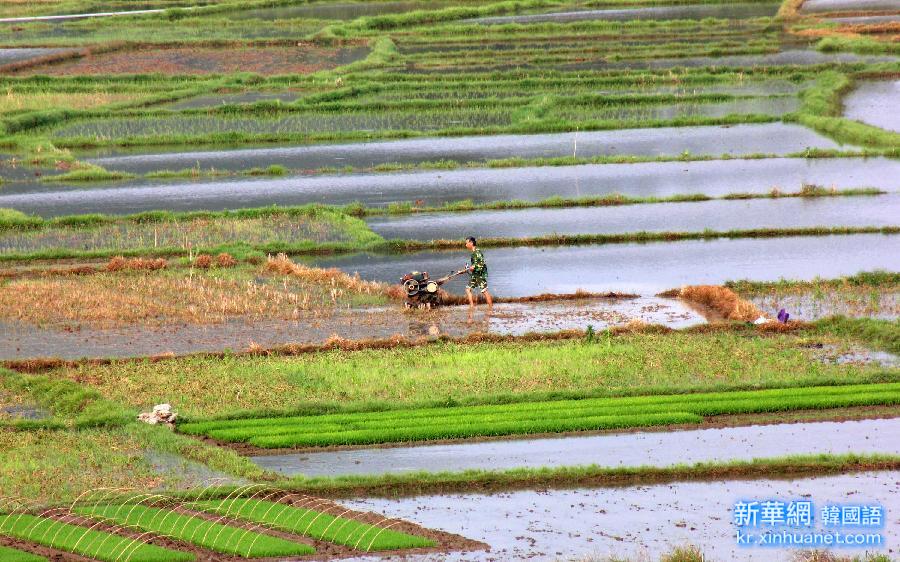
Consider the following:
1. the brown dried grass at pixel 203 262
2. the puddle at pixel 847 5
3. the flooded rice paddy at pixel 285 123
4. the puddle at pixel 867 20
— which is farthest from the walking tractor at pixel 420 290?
the puddle at pixel 847 5

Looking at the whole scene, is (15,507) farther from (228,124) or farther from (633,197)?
(228,124)

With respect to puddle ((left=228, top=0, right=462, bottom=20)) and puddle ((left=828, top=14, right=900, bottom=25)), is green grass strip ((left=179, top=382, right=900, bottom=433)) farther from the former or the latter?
puddle ((left=228, top=0, right=462, bottom=20))

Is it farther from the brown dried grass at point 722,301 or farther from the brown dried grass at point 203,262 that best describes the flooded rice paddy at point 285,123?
the brown dried grass at point 722,301

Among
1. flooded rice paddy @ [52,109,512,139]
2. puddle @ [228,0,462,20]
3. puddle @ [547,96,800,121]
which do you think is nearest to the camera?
puddle @ [547,96,800,121]

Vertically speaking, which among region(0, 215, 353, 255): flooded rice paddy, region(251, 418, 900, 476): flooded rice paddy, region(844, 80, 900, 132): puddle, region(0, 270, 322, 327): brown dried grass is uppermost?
region(844, 80, 900, 132): puddle

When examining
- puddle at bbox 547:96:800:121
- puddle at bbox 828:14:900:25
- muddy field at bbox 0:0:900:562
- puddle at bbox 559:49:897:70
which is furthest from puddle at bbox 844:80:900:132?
puddle at bbox 828:14:900:25

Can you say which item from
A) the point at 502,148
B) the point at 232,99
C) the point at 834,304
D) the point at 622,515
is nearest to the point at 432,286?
the point at 834,304

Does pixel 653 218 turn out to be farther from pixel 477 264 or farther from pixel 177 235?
pixel 177 235
